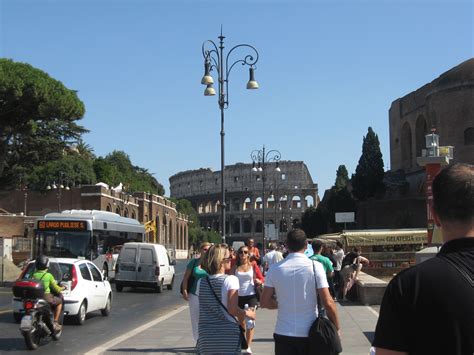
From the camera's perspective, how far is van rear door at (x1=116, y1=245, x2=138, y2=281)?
25.9m

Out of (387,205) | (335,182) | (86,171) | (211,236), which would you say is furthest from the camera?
(211,236)

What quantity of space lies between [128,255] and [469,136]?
153ft

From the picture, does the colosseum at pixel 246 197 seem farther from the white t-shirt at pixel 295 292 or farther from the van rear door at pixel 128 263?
the white t-shirt at pixel 295 292

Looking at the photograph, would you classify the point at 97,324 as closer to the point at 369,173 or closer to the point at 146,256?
the point at 146,256

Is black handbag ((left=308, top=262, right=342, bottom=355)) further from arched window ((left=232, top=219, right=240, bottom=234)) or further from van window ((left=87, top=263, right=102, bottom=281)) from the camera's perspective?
arched window ((left=232, top=219, right=240, bottom=234))

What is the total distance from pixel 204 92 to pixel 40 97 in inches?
710

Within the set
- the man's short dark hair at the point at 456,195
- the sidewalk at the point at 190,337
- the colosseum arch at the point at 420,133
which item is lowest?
the sidewalk at the point at 190,337

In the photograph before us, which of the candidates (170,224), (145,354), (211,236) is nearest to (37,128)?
(145,354)

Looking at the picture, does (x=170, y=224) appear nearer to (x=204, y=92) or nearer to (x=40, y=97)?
(x=40, y=97)

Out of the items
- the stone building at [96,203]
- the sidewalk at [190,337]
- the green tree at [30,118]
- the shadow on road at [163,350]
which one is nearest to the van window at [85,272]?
the sidewalk at [190,337]

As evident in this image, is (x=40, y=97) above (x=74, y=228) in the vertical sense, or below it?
above

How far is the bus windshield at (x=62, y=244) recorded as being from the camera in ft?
88.5

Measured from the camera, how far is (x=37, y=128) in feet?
120

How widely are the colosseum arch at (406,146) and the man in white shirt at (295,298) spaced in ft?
236
